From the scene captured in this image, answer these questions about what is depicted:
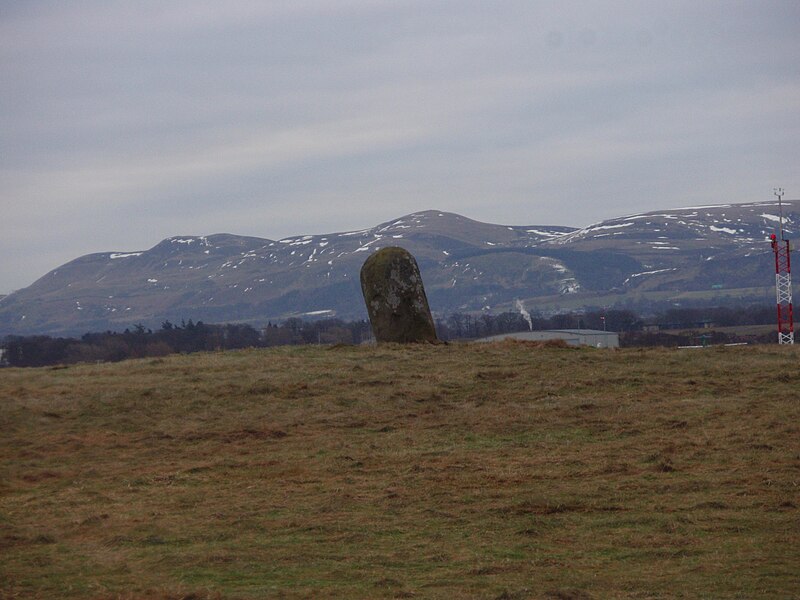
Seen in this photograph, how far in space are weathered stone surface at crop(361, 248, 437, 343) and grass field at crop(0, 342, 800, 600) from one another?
3.33 meters

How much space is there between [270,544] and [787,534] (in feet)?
19.2

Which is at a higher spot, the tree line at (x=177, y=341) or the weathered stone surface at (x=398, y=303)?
the weathered stone surface at (x=398, y=303)

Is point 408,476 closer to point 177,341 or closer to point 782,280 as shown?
point 782,280

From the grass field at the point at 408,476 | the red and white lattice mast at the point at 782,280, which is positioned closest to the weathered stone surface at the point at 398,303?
the grass field at the point at 408,476

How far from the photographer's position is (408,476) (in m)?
16.2

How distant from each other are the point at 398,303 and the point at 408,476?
49.6ft

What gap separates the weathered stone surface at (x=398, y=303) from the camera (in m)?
31.1

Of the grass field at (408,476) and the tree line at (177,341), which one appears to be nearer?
the grass field at (408,476)

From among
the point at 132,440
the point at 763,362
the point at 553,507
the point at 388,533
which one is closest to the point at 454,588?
the point at 388,533

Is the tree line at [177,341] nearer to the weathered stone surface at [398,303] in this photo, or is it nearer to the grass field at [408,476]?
the weathered stone surface at [398,303]

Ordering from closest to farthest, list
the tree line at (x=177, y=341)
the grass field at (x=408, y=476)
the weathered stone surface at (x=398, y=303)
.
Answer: the grass field at (x=408, y=476), the weathered stone surface at (x=398, y=303), the tree line at (x=177, y=341)

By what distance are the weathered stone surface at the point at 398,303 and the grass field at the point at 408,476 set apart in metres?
3.33

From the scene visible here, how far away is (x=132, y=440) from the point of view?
1969cm

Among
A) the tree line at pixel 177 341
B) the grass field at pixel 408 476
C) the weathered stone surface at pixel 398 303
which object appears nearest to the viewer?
the grass field at pixel 408 476
